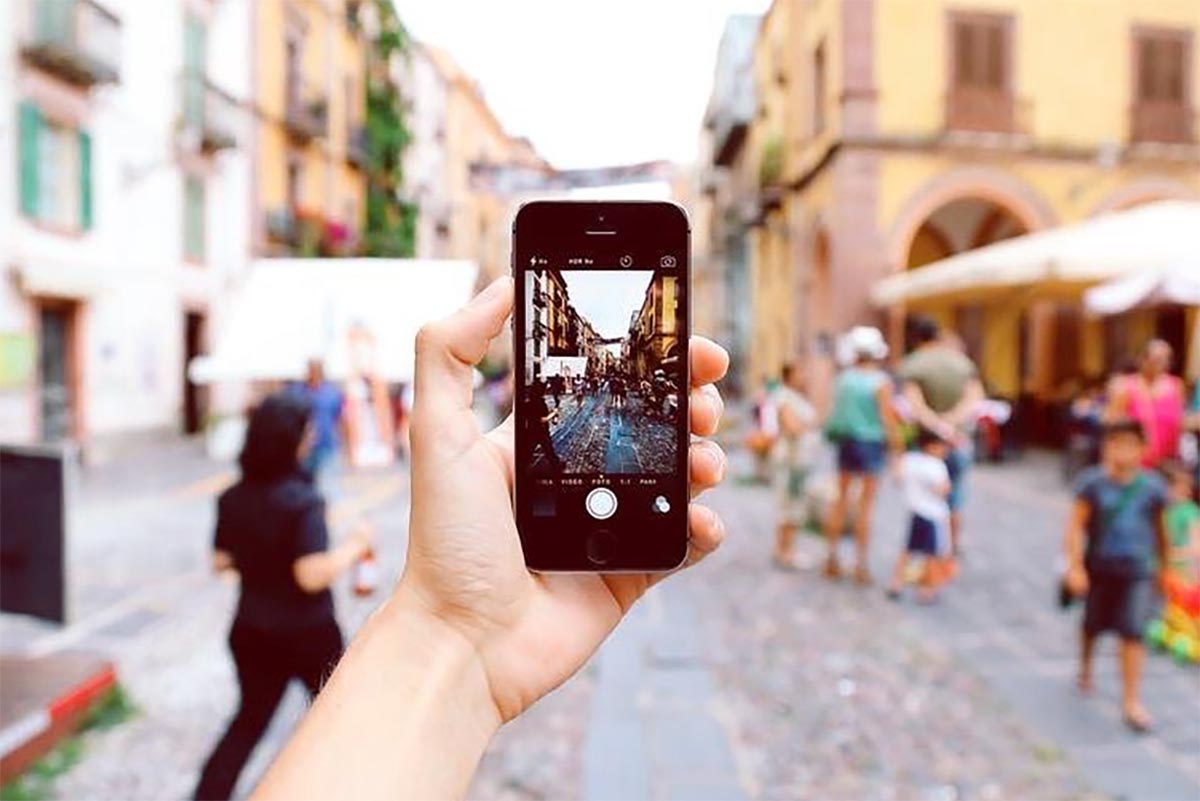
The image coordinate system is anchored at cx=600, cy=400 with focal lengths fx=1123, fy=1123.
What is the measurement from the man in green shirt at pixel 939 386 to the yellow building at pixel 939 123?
2.81ft

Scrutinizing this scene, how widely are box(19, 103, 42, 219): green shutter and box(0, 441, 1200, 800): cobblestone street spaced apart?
1.87 metres

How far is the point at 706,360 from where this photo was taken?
0.67 metres

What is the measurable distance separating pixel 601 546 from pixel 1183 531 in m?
2.84

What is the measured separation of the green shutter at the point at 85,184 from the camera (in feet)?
16.9

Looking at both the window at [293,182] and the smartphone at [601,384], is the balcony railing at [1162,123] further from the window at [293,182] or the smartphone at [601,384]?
the window at [293,182]

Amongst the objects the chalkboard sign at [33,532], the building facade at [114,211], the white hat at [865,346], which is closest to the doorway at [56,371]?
the building facade at [114,211]

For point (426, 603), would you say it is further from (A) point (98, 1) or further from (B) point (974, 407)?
(A) point (98, 1)

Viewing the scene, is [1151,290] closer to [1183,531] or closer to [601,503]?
[1183,531]

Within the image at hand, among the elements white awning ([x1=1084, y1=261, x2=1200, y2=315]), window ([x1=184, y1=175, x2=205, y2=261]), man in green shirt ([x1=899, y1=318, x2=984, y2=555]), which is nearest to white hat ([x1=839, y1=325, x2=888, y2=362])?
man in green shirt ([x1=899, y1=318, x2=984, y2=555])

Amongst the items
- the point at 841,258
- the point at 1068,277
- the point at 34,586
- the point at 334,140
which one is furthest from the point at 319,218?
the point at 1068,277

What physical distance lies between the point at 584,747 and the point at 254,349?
1409 mm

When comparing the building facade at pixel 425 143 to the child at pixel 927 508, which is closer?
the building facade at pixel 425 143

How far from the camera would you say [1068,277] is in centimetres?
284

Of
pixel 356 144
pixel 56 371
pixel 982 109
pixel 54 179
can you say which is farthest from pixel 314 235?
pixel 56 371
